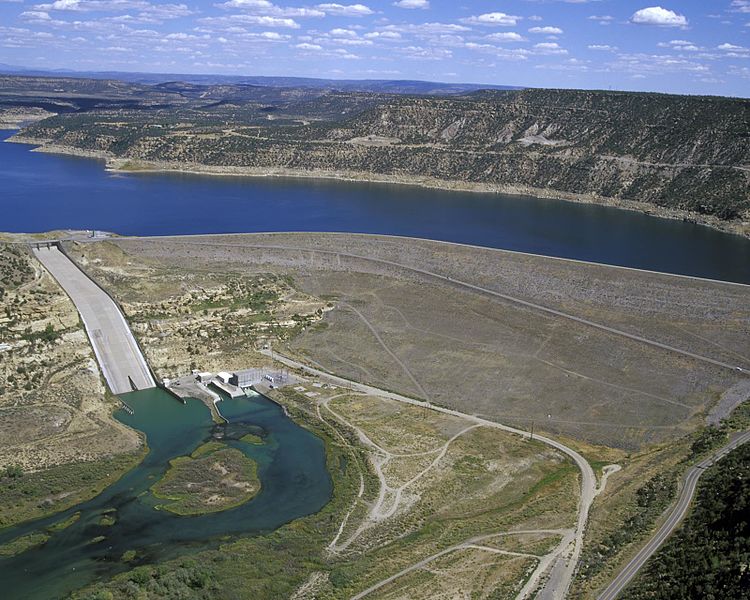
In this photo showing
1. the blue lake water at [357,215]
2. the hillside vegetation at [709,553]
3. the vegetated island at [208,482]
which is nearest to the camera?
the hillside vegetation at [709,553]

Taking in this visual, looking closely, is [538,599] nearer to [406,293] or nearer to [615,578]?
[615,578]

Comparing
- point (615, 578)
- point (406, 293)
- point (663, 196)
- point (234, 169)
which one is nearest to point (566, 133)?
point (663, 196)

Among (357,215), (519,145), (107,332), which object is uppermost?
(519,145)

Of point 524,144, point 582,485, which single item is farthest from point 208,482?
point 524,144

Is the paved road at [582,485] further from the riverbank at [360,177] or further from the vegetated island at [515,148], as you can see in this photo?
the riverbank at [360,177]

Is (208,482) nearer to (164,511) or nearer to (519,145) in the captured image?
(164,511)

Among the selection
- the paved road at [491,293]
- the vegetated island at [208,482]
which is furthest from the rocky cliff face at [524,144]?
the vegetated island at [208,482]


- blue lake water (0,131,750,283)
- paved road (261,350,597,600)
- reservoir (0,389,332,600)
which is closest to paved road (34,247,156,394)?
reservoir (0,389,332,600)
